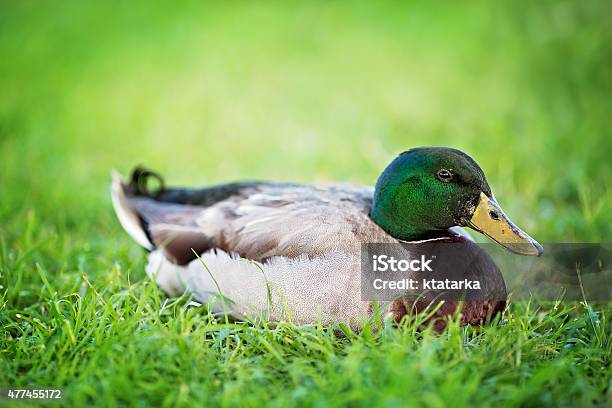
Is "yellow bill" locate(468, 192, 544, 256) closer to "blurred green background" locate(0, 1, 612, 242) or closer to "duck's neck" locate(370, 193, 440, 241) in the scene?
"duck's neck" locate(370, 193, 440, 241)

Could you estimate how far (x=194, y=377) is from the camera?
95.5 inches

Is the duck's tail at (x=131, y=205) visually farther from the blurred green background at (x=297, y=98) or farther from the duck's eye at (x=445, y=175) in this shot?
the duck's eye at (x=445, y=175)

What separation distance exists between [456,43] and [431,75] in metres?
0.83

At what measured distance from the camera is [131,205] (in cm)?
370

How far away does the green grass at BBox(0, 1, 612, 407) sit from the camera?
7.99 feet

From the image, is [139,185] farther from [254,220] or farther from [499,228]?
[499,228]

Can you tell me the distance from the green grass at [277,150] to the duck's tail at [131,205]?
22cm

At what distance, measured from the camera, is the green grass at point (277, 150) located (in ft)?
7.99

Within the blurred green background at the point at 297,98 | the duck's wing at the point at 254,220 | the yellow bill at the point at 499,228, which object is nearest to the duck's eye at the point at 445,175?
the yellow bill at the point at 499,228

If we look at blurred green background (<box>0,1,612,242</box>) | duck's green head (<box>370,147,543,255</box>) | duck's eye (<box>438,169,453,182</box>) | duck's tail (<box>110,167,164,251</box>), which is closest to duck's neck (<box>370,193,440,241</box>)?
duck's green head (<box>370,147,543,255</box>)

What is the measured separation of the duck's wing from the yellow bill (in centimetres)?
39

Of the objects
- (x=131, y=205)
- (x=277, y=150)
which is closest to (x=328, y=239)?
(x=131, y=205)

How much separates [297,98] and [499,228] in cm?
445

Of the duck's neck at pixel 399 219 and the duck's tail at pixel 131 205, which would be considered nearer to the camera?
the duck's neck at pixel 399 219
